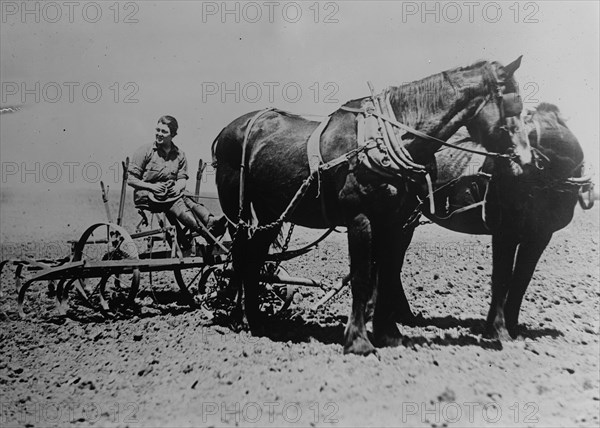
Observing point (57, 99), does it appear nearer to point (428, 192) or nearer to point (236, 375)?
point (236, 375)

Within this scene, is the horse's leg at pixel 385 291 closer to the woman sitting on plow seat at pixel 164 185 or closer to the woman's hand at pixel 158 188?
the woman sitting on plow seat at pixel 164 185

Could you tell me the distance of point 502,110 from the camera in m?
3.39

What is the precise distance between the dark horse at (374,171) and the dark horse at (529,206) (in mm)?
500

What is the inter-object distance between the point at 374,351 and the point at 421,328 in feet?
2.62

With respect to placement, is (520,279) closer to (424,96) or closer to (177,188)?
(424,96)

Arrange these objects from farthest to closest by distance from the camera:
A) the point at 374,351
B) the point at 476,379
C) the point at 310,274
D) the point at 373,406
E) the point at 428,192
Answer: the point at 310,274
the point at 428,192
the point at 374,351
the point at 476,379
the point at 373,406

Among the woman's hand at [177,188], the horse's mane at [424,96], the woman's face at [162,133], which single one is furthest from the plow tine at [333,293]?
the woman's face at [162,133]

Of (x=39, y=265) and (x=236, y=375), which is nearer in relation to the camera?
(x=236, y=375)

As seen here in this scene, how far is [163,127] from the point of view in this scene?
4922mm

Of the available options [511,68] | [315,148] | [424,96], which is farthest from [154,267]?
[511,68]

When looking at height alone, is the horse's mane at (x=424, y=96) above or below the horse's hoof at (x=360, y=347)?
above

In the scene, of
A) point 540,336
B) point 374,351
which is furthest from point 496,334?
point 374,351

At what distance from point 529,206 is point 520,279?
21.5 inches

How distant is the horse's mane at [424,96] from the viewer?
345 centimetres
